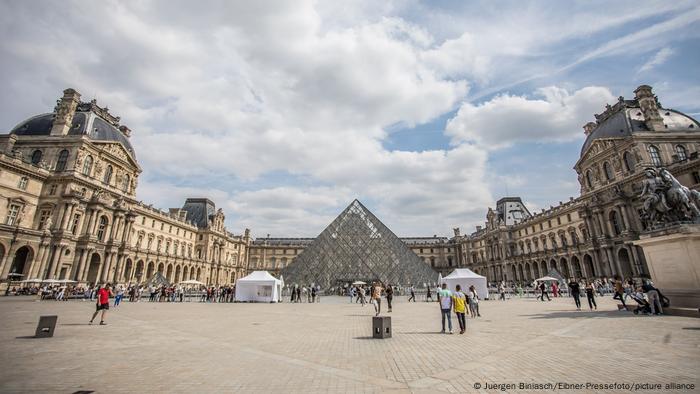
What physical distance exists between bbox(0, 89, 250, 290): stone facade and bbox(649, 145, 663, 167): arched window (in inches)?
2189

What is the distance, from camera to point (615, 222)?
3334 centimetres

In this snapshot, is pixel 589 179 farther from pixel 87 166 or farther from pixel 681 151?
pixel 87 166

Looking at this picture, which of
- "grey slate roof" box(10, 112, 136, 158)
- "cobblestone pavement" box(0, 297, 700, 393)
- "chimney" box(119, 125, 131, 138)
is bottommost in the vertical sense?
"cobblestone pavement" box(0, 297, 700, 393)

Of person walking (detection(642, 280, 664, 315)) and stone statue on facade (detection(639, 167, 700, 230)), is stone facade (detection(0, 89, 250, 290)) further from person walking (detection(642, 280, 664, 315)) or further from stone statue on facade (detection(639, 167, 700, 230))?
stone statue on facade (detection(639, 167, 700, 230))

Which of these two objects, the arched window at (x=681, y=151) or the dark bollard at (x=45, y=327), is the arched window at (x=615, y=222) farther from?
the dark bollard at (x=45, y=327)

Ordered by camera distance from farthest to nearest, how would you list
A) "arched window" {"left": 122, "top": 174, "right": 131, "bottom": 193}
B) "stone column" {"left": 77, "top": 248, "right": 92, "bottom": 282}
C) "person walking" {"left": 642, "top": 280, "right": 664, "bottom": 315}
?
1. "arched window" {"left": 122, "top": 174, "right": 131, "bottom": 193}
2. "stone column" {"left": 77, "top": 248, "right": 92, "bottom": 282}
3. "person walking" {"left": 642, "top": 280, "right": 664, "bottom": 315}

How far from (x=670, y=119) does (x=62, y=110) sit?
212ft

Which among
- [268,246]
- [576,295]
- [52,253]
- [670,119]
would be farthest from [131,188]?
[670,119]

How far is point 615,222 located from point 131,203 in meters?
55.5

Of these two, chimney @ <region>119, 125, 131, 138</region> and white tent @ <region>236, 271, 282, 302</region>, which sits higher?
chimney @ <region>119, 125, 131, 138</region>

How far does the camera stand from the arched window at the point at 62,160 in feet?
97.5

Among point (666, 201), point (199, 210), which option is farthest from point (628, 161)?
point (199, 210)

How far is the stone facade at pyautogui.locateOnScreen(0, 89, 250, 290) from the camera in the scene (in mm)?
25453

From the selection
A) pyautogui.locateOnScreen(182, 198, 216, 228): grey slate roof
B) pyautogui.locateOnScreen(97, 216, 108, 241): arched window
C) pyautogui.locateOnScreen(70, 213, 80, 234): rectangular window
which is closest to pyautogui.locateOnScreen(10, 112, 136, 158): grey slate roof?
pyautogui.locateOnScreen(70, 213, 80, 234): rectangular window
